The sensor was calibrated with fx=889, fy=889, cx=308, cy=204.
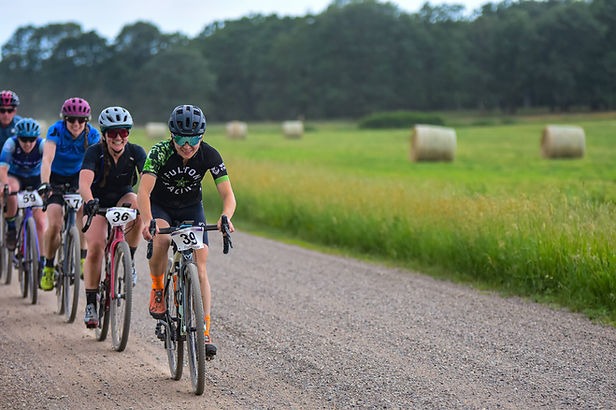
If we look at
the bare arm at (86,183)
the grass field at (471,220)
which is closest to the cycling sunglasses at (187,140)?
the bare arm at (86,183)

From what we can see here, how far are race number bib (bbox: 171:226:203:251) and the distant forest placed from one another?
73890mm

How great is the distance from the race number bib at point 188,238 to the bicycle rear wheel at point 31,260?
13.3 feet

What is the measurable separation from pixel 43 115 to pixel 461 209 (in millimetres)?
66616

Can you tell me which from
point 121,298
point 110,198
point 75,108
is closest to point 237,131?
point 75,108

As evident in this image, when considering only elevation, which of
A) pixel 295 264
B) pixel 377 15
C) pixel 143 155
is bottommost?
pixel 295 264

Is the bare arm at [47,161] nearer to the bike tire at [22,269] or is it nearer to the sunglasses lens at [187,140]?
the bike tire at [22,269]

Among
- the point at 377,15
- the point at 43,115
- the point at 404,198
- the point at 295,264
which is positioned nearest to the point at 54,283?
the point at 295,264

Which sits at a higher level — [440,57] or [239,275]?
[440,57]

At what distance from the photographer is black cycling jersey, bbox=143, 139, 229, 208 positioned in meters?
6.73

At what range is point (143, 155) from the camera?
806 centimetres

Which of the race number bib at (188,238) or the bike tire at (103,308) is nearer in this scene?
the race number bib at (188,238)

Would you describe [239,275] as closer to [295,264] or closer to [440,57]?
[295,264]

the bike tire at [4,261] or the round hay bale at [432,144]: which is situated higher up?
the round hay bale at [432,144]

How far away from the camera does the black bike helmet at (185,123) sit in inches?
256
